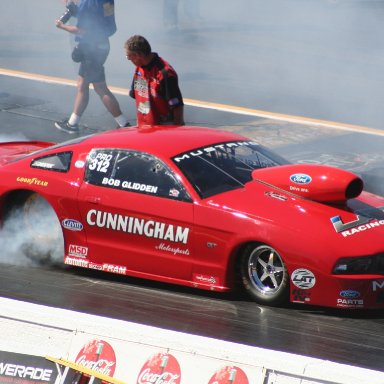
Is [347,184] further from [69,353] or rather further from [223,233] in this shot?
[69,353]

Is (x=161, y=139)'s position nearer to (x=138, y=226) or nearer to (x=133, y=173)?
(x=133, y=173)

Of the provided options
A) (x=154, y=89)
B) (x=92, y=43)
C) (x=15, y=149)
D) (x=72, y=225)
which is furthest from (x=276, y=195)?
(x=92, y=43)

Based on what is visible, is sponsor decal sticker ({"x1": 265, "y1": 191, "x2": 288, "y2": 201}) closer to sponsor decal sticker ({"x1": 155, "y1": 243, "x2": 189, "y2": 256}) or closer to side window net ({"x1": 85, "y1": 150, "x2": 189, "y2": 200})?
side window net ({"x1": 85, "y1": 150, "x2": 189, "y2": 200})

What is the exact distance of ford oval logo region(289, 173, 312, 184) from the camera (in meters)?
7.22

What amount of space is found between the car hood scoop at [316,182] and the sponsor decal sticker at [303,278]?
0.66 meters

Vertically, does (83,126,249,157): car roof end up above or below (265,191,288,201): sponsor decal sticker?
above

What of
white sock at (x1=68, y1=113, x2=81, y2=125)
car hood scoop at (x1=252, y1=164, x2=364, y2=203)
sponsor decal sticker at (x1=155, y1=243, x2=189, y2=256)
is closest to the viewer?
car hood scoop at (x1=252, y1=164, x2=364, y2=203)

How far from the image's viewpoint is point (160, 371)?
494 centimetres

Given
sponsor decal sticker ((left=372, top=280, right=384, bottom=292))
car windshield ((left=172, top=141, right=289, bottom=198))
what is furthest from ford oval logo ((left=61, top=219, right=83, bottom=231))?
sponsor decal sticker ((left=372, top=280, right=384, bottom=292))

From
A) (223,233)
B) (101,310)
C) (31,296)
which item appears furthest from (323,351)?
(31,296)

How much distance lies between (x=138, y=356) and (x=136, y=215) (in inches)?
98.1

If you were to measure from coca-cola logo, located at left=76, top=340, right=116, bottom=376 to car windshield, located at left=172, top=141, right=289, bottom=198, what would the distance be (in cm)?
236

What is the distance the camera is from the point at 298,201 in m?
7.15

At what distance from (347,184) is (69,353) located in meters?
2.77
